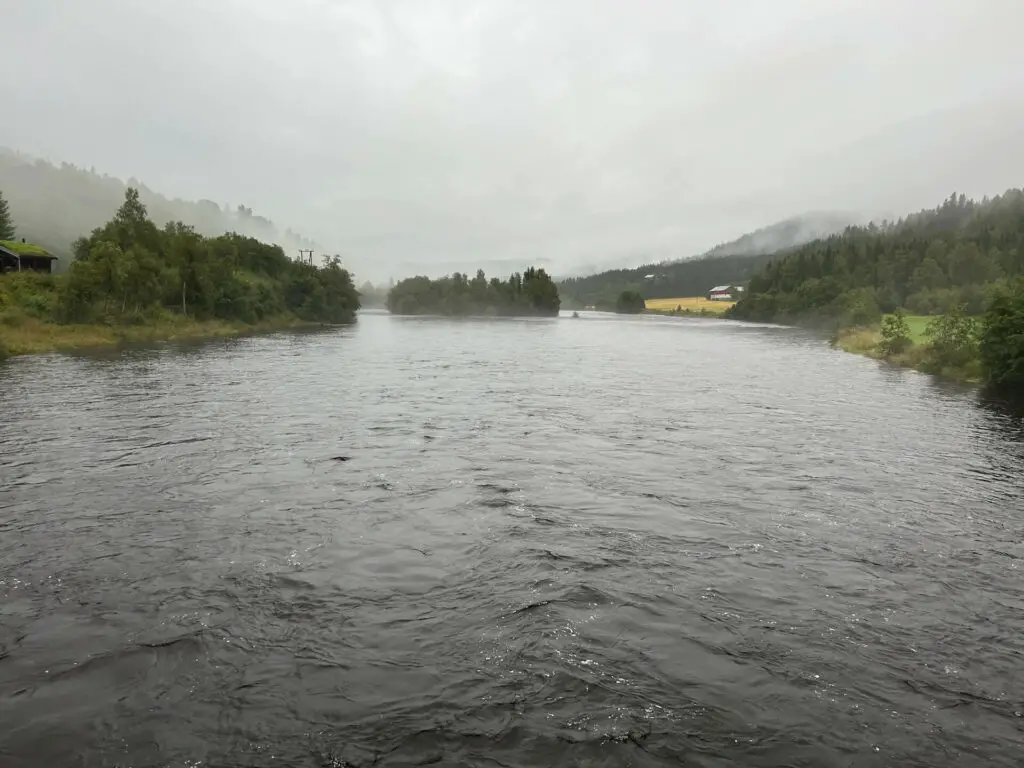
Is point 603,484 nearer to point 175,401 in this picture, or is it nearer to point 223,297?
point 175,401

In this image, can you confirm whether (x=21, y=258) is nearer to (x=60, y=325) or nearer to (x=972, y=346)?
(x=60, y=325)

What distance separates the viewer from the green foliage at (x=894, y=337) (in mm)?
72438

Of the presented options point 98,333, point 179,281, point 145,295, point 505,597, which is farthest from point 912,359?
point 179,281

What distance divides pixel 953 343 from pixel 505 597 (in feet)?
197

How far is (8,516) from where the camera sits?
17219 mm

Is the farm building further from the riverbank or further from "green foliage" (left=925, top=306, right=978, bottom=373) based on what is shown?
"green foliage" (left=925, top=306, right=978, bottom=373)

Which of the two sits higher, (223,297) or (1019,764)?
(223,297)

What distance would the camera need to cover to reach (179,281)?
4291 inches

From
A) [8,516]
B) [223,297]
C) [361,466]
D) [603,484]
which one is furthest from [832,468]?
[223,297]

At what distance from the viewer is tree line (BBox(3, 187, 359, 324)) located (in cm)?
8500

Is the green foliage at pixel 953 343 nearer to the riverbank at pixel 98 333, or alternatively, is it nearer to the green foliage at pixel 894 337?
the green foliage at pixel 894 337

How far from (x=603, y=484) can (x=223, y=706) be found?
557 inches

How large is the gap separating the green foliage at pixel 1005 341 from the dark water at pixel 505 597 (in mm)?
18945

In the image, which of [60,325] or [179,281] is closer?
[60,325]
